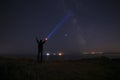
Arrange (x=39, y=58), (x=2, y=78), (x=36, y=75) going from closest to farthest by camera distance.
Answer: (x=2, y=78) → (x=36, y=75) → (x=39, y=58)

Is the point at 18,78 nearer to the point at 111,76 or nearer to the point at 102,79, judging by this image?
the point at 102,79

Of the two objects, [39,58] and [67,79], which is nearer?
[67,79]

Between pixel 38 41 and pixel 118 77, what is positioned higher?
pixel 38 41

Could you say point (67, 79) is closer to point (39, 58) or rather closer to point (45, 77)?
point (45, 77)

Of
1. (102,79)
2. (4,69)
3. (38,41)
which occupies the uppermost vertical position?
(38,41)

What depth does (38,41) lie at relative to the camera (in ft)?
67.9

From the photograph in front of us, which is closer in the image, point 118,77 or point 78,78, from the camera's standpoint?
point 78,78

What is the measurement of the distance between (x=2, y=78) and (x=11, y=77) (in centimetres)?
56

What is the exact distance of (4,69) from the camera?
13258mm

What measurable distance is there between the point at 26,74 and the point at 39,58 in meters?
9.75

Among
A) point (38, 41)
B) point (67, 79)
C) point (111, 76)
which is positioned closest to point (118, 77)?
point (111, 76)

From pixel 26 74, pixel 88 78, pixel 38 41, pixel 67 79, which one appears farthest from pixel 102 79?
pixel 38 41

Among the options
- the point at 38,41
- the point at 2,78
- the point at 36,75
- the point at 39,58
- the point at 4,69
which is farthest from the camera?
the point at 39,58

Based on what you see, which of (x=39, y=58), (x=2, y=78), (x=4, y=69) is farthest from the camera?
(x=39, y=58)
